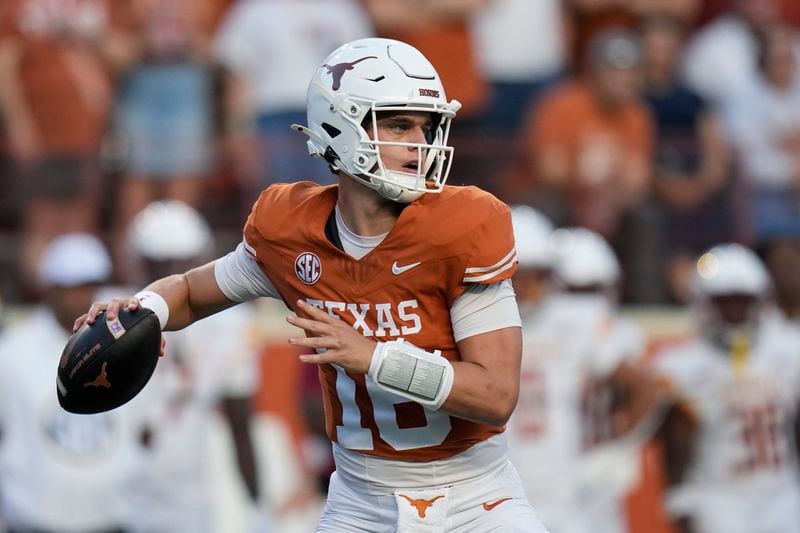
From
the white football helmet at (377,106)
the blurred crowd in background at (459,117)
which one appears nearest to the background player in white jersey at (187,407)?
the blurred crowd in background at (459,117)

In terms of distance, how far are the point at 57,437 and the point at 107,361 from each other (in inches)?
123

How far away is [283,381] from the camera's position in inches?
362

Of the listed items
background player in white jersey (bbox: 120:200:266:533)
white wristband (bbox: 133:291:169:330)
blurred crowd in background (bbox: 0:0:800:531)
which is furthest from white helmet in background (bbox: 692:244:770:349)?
white wristband (bbox: 133:291:169:330)

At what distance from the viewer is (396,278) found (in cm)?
453

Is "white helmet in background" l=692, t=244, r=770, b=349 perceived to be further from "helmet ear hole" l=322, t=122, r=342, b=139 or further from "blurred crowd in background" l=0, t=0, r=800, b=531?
"helmet ear hole" l=322, t=122, r=342, b=139

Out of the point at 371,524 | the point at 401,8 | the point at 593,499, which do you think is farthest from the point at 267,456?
the point at 371,524

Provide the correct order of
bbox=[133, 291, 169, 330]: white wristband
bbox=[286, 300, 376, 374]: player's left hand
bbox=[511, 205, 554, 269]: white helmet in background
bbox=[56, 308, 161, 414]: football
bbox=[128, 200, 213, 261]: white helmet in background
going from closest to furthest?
bbox=[286, 300, 376, 374]: player's left hand < bbox=[56, 308, 161, 414]: football < bbox=[133, 291, 169, 330]: white wristband < bbox=[128, 200, 213, 261]: white helmet in background < bbox=[511, 205, 554, 269]: white helmet in background

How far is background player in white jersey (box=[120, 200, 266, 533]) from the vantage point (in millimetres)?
7871

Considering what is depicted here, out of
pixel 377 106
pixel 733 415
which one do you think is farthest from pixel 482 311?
pixel 733 415

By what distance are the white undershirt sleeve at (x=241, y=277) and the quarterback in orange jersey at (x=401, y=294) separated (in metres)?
0.02

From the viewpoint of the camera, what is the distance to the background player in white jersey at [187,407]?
7.87m

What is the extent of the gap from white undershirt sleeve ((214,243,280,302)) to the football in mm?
274

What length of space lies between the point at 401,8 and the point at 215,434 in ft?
8.91

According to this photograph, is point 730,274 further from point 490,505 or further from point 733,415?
point 490,505
